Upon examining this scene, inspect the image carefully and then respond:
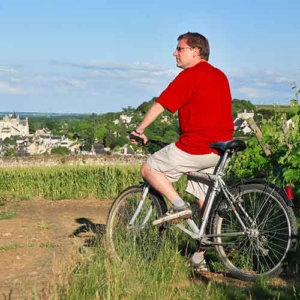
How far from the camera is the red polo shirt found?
5.06 m

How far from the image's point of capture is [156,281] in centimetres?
461

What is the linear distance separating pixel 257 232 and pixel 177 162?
2.96 feet

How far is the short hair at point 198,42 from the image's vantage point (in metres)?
5.29

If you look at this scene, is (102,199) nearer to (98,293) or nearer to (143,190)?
(143,190)

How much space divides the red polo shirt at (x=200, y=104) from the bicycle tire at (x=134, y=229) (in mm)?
711

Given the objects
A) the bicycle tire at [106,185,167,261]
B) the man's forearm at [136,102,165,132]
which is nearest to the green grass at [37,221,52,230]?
the bicycle tire at [106,185,167,261]

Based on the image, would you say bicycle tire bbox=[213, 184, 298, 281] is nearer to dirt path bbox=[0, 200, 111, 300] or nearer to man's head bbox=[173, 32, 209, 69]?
man's head bbox=[173, 32, 209, 69]

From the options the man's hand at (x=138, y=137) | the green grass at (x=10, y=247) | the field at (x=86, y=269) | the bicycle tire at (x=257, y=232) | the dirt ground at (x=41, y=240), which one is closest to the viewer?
the field at (x=86, y=269)

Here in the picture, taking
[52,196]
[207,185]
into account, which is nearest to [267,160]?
[207,185]

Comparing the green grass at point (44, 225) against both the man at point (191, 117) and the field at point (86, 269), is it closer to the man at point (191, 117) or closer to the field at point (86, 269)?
the field at point (86, 269)

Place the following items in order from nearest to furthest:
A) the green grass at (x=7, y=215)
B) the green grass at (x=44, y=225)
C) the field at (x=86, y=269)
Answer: the field at (x=86, y=269), the green grass at (x=44, y=225), the green grass at (x=7, y=215)

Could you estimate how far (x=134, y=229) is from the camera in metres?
5.63

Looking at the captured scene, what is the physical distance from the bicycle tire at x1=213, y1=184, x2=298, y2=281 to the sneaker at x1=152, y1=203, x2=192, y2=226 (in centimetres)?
25

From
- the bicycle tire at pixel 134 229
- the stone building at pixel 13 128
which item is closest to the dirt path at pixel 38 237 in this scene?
the bicycle tire at pixel 134 229
